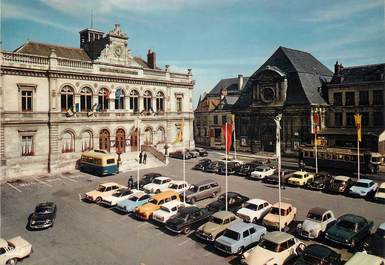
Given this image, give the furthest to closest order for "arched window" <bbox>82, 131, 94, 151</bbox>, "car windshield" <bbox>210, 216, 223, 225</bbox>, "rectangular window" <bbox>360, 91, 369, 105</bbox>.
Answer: "rectangular window" <bbox>360, 91, 369, 105</bbox> < "arched window" <bbox>82, 131, 94, 151</bbox> < "car windshield" <bbox>210, 216, 223, 225</bbox>

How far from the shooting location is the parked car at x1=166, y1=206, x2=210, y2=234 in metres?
19.2

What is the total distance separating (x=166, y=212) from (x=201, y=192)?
18.4 ft

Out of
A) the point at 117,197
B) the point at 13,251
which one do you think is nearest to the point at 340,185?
the point at 117,197

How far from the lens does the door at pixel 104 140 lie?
41.9 metres

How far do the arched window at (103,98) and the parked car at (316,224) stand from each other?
103ft

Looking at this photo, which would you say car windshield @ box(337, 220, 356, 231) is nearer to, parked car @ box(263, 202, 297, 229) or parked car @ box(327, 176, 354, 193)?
parked car @ box(263, 202, 297, 229)

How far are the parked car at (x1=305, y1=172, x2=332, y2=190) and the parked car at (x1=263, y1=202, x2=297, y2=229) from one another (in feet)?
28.8

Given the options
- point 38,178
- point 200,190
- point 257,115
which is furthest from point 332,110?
point 38,178

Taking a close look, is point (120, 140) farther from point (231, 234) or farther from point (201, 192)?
point (231, 234)

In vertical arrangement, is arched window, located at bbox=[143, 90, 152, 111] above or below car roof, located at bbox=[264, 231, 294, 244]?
above

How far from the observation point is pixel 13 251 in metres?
15.6

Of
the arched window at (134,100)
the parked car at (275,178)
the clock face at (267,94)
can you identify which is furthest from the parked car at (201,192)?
the clock face at (267,94)

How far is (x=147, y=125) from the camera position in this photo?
4775cm

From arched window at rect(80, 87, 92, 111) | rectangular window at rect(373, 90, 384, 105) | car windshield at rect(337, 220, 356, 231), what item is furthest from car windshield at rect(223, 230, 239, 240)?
rectangular window at rect(373, 90, 384, 105)
